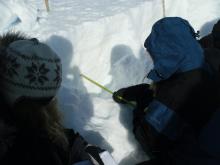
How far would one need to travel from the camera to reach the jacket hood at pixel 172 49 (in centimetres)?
258

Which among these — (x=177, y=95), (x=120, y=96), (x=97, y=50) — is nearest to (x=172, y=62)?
(x=177, y=95)

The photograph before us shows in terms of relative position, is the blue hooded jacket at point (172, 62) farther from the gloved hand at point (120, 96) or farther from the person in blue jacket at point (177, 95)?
the gloved hand at point (120, 96)

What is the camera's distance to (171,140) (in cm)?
260

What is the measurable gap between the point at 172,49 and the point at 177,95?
304mm

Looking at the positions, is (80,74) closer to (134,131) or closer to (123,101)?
(123,101)

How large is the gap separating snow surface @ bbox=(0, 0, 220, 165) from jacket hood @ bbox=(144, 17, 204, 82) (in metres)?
0.60

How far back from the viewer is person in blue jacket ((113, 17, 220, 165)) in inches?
99.7

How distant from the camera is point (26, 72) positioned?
1.62 m

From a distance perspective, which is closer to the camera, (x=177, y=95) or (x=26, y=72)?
(x=26, y=72)

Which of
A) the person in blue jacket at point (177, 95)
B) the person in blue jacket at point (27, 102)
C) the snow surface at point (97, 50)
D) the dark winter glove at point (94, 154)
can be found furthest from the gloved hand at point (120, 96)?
the person in blue jacket at point (27, 102)

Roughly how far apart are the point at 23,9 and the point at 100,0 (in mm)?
1278

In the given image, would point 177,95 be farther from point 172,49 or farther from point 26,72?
point 26,72

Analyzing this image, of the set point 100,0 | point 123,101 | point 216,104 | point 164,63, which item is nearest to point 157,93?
point 164,63

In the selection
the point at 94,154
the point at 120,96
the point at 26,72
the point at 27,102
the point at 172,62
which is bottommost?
the point at 120,96
